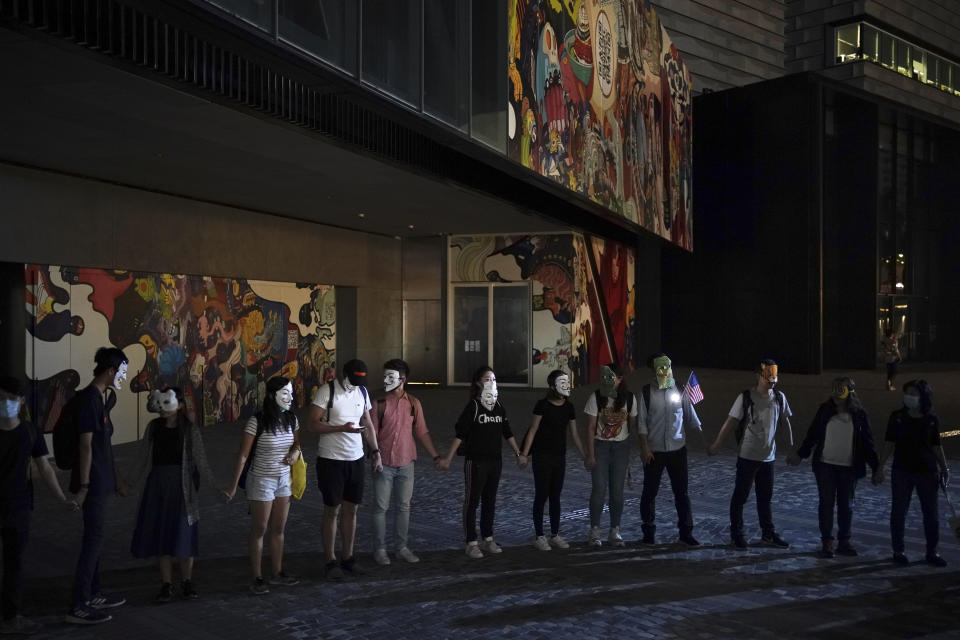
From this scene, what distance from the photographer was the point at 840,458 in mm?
7746

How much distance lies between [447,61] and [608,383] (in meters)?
6.06

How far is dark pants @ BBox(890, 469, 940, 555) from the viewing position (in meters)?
7.39

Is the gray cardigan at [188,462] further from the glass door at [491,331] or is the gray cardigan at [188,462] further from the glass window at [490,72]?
the glass door at [491,331]

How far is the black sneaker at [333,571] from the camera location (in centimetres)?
699

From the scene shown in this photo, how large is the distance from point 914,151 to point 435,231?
963 inches

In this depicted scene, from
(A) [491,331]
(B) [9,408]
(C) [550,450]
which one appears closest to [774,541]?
(C) [550,450]

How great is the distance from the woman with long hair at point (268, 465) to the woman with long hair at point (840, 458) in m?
4.57

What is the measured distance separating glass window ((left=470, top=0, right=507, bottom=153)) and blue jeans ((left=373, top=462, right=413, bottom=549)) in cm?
663

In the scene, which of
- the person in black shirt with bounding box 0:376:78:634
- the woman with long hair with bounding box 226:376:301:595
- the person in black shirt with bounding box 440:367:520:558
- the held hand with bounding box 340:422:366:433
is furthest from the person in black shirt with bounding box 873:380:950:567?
the person in black shirt with bounding box 0:376:78:634

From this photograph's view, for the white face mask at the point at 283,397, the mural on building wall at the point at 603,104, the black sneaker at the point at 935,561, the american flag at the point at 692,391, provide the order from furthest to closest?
→ the mural on building wall at the point at 603,104 < the american flag at the point at 692,391 < the black sneaker at the point at 935,561 < the white face mask at the point at 283,397

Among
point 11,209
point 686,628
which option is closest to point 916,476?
point 686,628

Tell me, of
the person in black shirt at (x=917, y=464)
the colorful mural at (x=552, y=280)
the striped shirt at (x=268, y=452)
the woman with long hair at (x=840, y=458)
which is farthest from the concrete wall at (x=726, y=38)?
the striped shirt at (x=268, y=452)

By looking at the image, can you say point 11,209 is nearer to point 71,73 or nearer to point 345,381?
point 71,73

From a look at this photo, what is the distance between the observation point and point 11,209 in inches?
486
